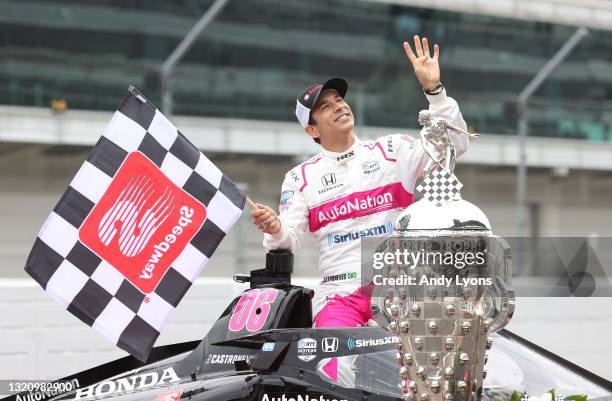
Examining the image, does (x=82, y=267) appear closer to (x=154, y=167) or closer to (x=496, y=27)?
(x=154, y=167)

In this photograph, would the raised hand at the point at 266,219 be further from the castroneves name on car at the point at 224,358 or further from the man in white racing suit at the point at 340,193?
the castroneves name on car at the point at 224,358

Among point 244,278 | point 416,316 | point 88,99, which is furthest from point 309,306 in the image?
point 88,99

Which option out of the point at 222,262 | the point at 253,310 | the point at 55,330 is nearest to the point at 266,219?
the point at 253,310

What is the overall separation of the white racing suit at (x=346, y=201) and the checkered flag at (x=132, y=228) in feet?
1.37

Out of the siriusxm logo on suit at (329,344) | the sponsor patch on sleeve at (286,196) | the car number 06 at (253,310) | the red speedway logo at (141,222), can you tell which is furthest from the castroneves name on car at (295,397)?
the sponsor patch on sleeve at (286,196)

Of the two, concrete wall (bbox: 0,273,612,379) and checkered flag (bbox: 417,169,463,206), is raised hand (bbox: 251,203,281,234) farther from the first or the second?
concrete wall (bbox: 0,273,612,379)

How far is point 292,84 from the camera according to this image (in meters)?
21.6

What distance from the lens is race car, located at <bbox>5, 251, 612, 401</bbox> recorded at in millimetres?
3365

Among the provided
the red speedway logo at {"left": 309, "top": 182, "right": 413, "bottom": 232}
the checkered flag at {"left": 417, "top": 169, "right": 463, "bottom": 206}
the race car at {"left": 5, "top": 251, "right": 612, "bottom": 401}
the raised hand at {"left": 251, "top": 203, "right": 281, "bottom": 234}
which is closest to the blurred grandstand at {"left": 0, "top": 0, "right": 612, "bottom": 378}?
the red speedway logo at {"left": 309, "top": 182, "right": 413, "bottom": 232}

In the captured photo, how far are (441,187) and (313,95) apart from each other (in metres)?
1.50

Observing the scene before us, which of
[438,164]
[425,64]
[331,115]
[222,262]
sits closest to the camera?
[438,164]

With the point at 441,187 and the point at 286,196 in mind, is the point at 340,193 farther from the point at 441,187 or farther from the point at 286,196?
the point at 441,187

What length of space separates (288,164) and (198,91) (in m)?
2.90

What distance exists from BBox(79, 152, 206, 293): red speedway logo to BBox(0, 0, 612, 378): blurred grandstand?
1214 centimetres
